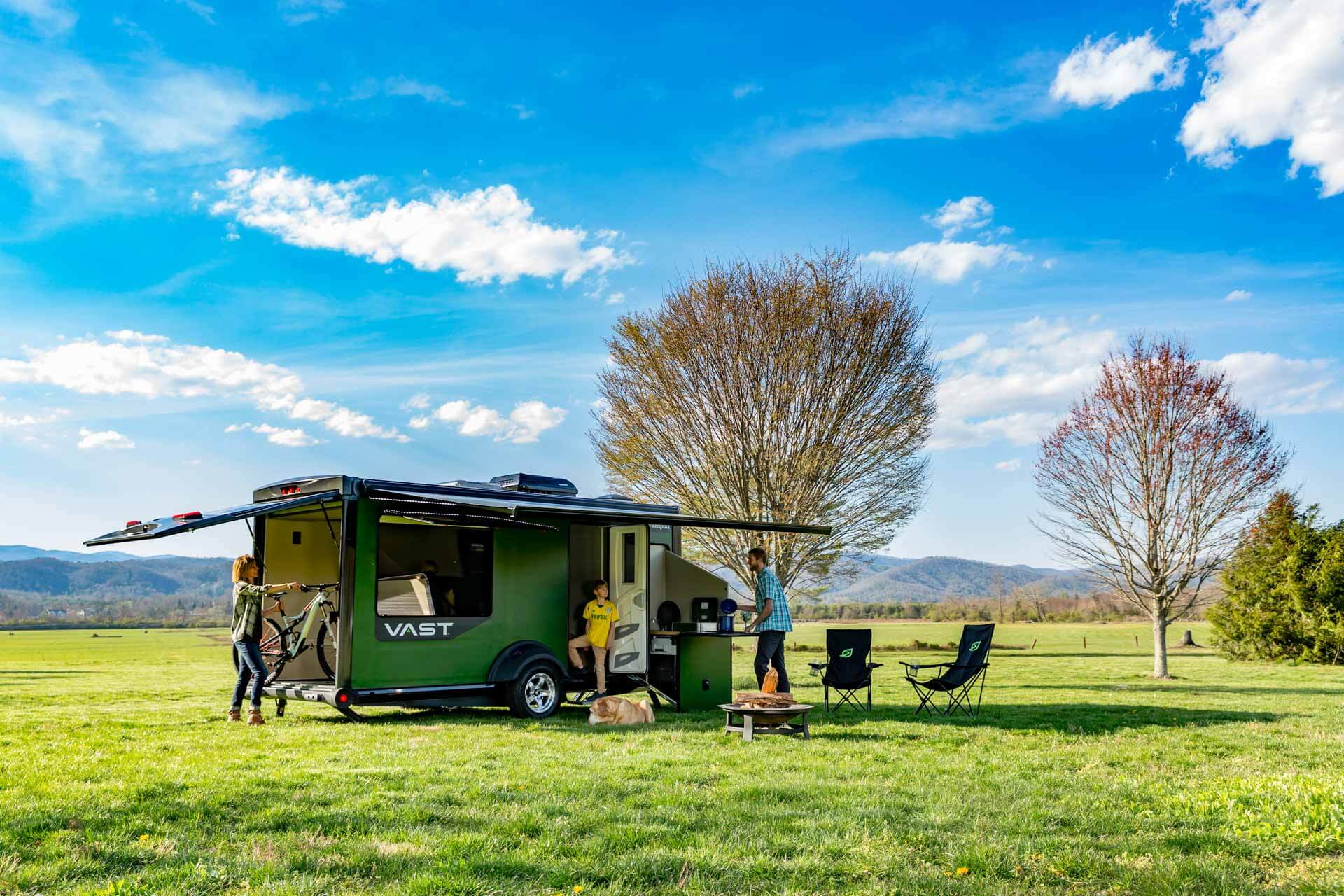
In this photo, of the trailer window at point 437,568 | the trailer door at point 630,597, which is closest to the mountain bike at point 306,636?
the trailer window at point 437,568

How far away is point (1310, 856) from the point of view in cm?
463

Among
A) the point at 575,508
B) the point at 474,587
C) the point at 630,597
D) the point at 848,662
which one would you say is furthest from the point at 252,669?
the point at 848,662

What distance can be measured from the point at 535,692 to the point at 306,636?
7.65 ft

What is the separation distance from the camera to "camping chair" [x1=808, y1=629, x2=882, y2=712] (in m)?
10.5

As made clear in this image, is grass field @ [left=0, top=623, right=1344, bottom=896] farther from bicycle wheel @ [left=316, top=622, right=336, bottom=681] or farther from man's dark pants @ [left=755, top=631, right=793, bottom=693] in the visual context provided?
man's dark pants @ [left=755, top=631, right=793, bottom=693]

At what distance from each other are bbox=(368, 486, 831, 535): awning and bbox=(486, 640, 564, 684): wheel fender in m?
1.36

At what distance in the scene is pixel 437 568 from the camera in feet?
33.9

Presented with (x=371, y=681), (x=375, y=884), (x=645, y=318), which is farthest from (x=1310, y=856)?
(x=645, y=318)

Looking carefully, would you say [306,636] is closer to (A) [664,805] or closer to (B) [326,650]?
(B) [326,650]

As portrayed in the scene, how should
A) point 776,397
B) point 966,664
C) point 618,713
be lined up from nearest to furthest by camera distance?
point 618,713 → point 966,664 → point 776,397

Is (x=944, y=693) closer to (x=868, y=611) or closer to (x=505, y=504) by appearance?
(x=505, y=504)

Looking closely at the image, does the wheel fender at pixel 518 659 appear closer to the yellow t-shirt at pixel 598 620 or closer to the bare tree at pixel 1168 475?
the yellow t-shirt at pixel 598 620

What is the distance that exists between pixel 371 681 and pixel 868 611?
4475 cm

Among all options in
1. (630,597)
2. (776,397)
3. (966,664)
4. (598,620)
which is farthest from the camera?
(776,397)
